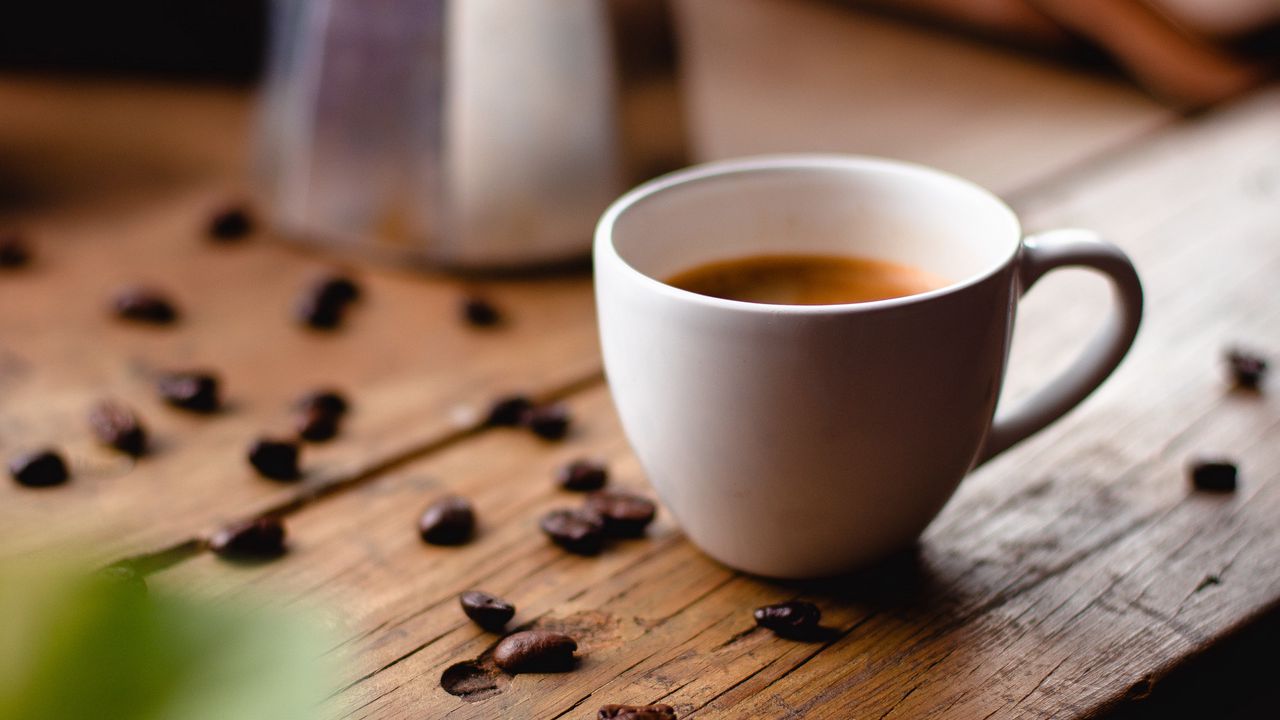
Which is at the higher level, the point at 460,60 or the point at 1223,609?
the point at 460,60

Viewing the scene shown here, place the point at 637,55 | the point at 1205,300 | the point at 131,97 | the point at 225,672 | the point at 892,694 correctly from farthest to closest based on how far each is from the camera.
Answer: the point at 131,97
the point at 637,55
the point at 1205,300
the point at 892,694
the point at 225,672

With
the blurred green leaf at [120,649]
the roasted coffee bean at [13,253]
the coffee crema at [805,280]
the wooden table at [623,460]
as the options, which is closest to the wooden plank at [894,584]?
the wooden table at [623,460]

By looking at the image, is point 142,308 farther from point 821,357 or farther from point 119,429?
point 821,357

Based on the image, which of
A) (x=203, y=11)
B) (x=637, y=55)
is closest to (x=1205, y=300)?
(x=637, y=55)

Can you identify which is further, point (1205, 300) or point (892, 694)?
point (1205, 300)

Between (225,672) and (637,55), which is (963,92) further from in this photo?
(225,672)

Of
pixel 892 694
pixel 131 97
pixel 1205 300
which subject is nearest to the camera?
pixel 892 694

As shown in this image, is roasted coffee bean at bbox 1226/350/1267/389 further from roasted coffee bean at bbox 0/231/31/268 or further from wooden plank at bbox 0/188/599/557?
roasted coffee bean at bbox 0/231/31/268
